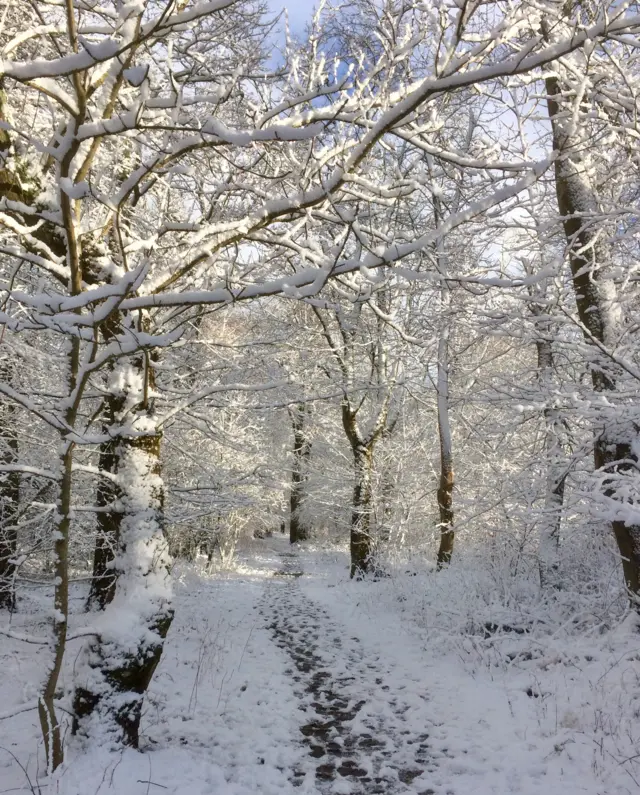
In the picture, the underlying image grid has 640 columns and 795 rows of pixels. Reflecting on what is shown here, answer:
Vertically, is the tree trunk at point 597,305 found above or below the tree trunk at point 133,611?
above

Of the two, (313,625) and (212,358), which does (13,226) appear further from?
(313,625)

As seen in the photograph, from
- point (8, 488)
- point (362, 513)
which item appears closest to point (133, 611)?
point (8, 488)

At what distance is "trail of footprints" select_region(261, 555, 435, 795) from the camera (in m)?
3.77

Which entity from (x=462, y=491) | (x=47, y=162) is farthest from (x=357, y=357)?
(x=47, y=162)

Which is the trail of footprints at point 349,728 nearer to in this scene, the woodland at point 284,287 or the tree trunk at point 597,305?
the woodland at point 284,287

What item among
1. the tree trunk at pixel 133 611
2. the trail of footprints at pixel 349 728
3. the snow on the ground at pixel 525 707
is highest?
the tree trunk at pixel 133 611

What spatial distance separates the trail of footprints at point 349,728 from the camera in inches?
148

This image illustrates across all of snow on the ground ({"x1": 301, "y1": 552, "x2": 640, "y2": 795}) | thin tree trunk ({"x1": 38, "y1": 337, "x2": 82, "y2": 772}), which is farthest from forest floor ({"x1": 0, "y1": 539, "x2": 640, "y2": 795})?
thin tree trunk ({"x1": 38, "y1": 337, "x2": 82, "y2": 772})

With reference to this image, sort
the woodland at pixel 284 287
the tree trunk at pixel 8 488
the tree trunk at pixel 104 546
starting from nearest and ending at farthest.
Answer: the woodland at pixel 284 287, the tree trunk at pixel 104 546, the tree trunk at pixel 8 488

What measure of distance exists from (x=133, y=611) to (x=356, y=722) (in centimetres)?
242

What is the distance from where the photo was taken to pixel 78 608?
30.7 feet

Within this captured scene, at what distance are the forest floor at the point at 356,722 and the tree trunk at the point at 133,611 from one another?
0.77 feet

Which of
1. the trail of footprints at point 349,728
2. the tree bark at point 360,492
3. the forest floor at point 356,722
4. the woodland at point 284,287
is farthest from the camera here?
the tree bark at point 360,492

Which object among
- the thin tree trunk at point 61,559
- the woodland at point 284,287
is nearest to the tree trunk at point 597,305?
the woodland at point 284,287
